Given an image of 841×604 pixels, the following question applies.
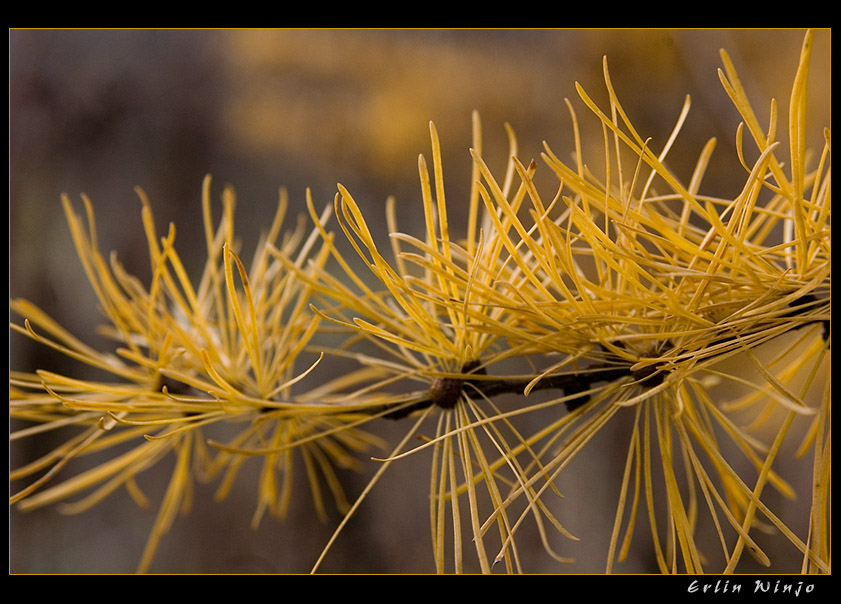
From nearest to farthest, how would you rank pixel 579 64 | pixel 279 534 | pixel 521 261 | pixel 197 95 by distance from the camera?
pixel 521 261 < pixel 579 64 < pixel 197 95 < pixel 279 534

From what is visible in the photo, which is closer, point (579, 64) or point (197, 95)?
point (579, 64)

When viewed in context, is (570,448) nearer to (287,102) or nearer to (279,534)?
(287,102)

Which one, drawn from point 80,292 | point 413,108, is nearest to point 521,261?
point 413,108

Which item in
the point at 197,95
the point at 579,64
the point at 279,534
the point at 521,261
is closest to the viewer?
the point at 521,261
